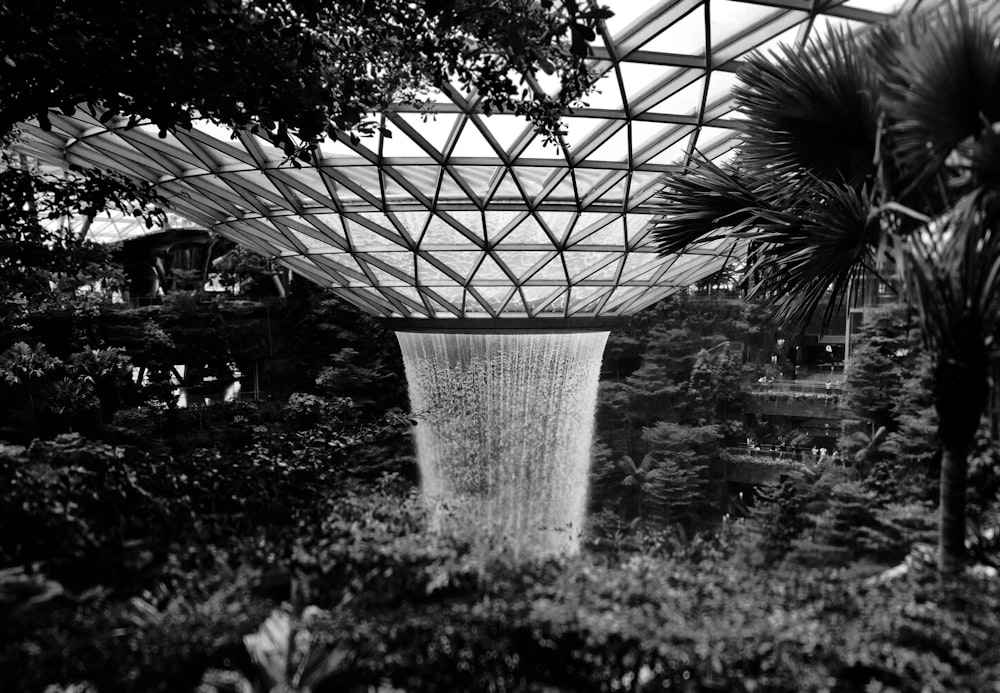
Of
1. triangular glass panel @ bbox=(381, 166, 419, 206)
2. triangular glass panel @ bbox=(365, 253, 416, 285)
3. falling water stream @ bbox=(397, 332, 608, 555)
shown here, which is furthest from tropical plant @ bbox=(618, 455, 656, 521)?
triangular glass panel @ bbox=(381, 166, 419, 206)

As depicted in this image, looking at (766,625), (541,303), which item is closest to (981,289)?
(766,625)

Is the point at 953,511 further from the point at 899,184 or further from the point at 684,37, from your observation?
the point at 684,37

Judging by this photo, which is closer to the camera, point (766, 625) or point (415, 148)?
point (766, 625)

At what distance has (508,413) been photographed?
28000 millimetres

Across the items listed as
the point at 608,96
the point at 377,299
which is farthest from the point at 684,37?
the point at 377,299

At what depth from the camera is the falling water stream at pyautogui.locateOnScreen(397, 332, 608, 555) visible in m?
23.1

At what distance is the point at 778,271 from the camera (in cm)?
894

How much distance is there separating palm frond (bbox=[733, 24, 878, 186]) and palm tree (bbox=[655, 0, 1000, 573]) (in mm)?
15

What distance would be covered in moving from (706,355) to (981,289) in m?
31.7

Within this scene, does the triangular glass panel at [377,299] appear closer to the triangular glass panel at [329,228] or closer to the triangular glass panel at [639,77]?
the triangular glass panel at [329,228]

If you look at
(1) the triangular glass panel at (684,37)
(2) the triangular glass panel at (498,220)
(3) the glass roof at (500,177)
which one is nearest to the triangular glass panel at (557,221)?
(3) the glass roof at (500,177)

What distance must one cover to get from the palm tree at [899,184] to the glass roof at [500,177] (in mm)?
1225

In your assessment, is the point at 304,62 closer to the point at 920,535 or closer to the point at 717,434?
the point at 920,535

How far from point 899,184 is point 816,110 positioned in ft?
3.88
